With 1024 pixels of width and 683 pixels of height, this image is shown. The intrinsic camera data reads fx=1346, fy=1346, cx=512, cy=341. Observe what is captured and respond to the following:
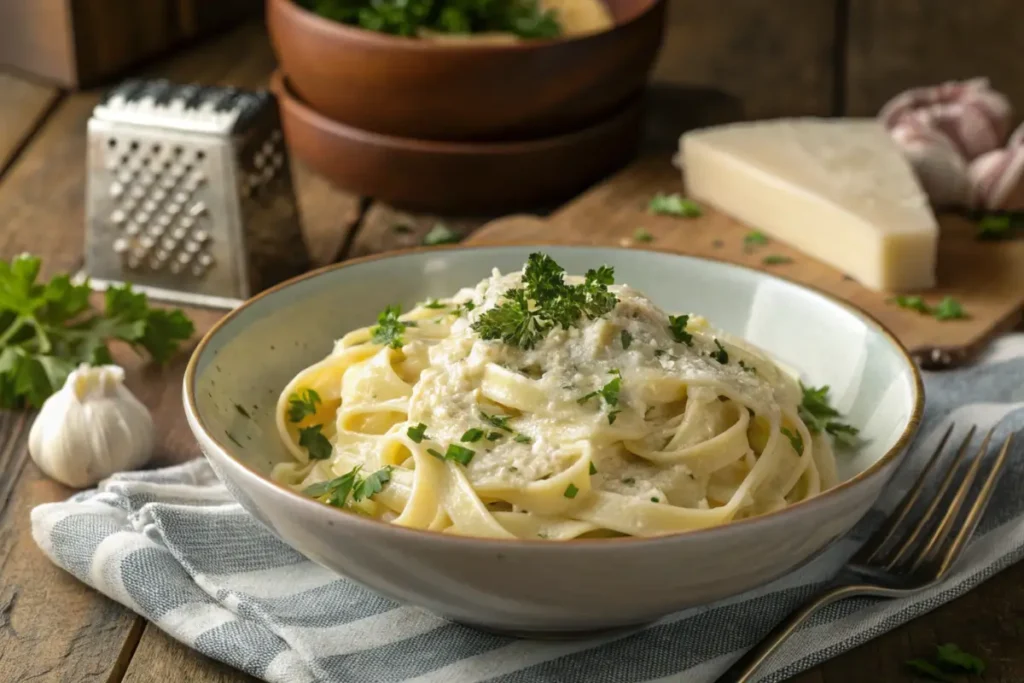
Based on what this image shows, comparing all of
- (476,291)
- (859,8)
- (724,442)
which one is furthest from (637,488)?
(859,8)

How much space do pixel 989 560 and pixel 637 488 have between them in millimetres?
869

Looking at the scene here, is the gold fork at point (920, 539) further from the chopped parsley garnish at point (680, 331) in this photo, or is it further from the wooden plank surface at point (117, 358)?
the wooden plank surface at point (117, 358)

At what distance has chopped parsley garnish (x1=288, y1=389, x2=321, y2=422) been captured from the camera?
2926 millimetres

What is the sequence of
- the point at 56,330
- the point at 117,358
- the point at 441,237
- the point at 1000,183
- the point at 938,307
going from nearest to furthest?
the point at 56,330 < the point at 117,358 < the point at 938,307 < the point at 441,237 < the point at 1000,183

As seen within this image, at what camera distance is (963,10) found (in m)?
7.00

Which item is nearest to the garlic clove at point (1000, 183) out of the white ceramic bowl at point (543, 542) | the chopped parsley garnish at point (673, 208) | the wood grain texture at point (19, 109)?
the chopped parsley garnish at point (673, 208)

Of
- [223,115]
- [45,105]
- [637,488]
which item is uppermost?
[637,488]

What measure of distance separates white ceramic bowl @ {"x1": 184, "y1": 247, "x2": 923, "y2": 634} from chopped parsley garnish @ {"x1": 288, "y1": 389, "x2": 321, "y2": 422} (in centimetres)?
7

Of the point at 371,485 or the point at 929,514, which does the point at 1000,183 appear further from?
the point at 371,485

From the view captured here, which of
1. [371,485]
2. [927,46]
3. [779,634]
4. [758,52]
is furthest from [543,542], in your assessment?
[927,46]

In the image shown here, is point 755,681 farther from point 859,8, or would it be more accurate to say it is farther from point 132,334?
point 859,8

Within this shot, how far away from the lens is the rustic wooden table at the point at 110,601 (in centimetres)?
261

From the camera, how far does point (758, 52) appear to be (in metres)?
6.66

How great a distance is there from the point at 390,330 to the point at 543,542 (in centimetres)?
91
